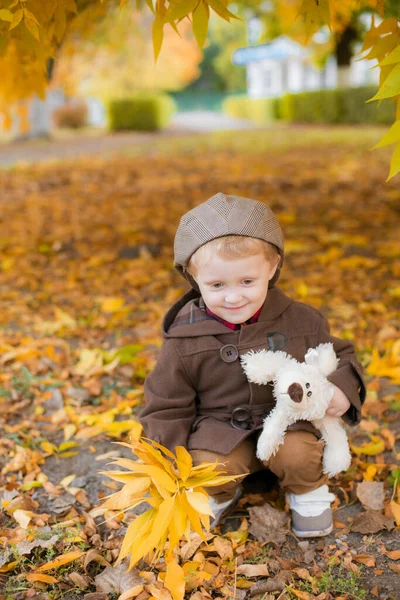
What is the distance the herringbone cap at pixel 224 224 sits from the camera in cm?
185

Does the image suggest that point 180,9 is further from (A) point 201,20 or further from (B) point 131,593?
(B) point 131,593

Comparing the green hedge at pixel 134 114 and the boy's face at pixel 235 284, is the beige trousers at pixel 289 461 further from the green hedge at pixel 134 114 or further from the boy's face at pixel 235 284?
the green hedge at pixel 134 114

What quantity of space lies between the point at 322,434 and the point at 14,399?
5.27 feet

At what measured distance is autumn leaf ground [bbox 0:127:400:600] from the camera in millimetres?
1918

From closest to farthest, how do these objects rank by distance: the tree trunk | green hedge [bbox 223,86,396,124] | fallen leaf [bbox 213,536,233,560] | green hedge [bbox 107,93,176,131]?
fallen leaf [bbox 213,536,233,560] → green hedge [bbox 223,86,396,124] → the tree trunk → green hedge [bbox 107,93,176,131]

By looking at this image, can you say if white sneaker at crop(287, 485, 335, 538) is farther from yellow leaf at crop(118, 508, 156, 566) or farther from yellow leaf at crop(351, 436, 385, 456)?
yellow leaf at crop(118, 508, 156, 566)

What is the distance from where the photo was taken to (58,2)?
1.99 m

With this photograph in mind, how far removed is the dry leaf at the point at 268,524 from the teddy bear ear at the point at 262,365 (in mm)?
481

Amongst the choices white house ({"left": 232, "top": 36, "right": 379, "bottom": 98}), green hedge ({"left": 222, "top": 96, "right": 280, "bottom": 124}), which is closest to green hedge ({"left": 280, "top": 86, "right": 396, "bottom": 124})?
green hedge ({"left": 222, "top": 96, "right": 280, "bottom": 124})

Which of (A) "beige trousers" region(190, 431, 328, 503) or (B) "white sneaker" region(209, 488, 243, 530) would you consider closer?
(A) "beige trousers" region(190, 431, 328, 503)

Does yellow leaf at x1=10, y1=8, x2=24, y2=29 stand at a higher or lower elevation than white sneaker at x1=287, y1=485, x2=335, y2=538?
higher

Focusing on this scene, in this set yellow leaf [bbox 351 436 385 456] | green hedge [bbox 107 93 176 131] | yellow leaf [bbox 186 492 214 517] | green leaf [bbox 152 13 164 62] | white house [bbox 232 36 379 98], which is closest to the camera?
yellow leaf [bbox 186 492 214 517]

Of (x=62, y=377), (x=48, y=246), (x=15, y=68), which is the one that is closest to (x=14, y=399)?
(x=62, y=377)

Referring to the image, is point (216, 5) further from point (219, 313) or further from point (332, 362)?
point (332, 362)
